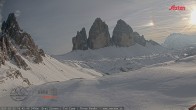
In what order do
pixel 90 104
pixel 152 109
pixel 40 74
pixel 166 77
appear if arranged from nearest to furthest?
1. pixel 152 109
2. pixel 90 104
3. pixel 166 77
4. pixel 40 74

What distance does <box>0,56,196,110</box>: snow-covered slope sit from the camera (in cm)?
4328

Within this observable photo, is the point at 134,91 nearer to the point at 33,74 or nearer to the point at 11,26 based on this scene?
→ the point at 33,74

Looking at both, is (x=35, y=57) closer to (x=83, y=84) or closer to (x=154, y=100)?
(x=83, y=84)

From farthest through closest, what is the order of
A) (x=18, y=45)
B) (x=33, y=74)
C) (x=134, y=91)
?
1. (x=18, y=45)
2. (x=33, y=74)
3. (x=134, y=91)

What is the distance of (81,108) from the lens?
139 ft

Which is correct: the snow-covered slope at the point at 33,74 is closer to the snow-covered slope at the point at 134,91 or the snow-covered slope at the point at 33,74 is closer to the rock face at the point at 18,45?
the rock face at the point at 18,45

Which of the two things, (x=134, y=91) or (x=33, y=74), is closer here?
(x=134, y=91)

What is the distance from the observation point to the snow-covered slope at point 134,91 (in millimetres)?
43281

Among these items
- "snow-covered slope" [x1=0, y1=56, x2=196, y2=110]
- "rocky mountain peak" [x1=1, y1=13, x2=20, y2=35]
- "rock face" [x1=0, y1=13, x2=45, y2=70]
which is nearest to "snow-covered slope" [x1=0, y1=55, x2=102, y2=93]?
"rock face" [x1=0, y1=13, x2=45, y2=70]

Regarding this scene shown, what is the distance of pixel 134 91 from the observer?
50.1 metres

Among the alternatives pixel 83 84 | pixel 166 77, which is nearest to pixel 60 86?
pixel 83 84

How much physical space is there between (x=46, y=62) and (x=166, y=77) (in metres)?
84.3

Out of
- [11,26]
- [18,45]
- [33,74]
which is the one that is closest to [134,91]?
[33,74]

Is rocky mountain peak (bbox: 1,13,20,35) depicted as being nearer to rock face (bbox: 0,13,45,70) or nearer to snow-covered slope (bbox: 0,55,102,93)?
rock face (bbox: 0,13,45,70)
